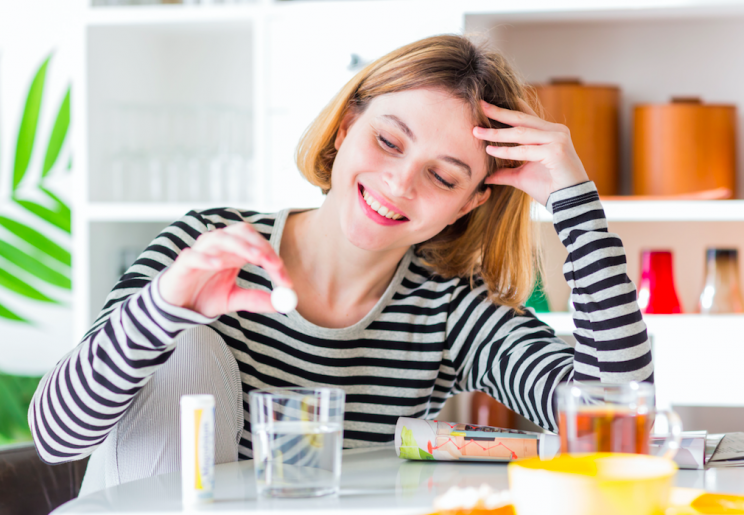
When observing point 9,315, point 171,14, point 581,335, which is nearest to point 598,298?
point 581,335

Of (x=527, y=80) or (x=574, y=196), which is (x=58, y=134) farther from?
(x=574, y=196)

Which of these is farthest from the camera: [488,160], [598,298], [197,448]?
[488,160]

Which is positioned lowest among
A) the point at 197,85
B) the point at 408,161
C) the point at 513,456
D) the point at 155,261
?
the point at 513,456

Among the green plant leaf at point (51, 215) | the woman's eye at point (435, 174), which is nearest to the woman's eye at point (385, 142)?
the woman's eye at point (435, 174)

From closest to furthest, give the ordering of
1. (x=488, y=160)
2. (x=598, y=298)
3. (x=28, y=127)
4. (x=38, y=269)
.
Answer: (x=598, y=298)
(x=488, y=160)
(x=28, y=127)
(x=38, y=269)

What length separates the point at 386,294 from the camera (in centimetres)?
119

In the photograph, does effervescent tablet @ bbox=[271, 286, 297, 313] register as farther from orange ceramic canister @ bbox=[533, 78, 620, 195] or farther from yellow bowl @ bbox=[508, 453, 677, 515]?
orange ceramic canister @ bbox=[533, 78, 620, 195]

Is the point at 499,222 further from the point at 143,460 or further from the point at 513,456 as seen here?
the point at 143,460

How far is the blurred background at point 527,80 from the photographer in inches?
70.7

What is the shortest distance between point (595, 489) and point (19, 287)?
7.34 feet

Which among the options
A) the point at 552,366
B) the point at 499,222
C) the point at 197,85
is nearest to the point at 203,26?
the point at 197,85

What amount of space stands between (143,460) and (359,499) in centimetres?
28

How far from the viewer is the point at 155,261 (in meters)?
1.00

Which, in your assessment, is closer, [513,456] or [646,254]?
[513,456]
